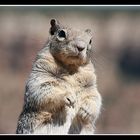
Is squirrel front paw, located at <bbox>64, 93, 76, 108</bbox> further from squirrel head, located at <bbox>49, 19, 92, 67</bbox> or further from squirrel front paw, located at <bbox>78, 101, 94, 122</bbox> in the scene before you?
squirrel head, located at <bbox>49, 19, 92, 67</bbox>

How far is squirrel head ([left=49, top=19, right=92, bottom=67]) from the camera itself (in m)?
8.00

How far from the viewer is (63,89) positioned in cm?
807

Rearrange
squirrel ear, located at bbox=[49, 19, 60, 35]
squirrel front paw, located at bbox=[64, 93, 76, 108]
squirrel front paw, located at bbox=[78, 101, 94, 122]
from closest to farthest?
squirrel front paw, located at bbox=[64, 93, 76, 108]
squirrel front paw, located at bbox=[78, 101, 94, 122]
squirrel ear, located at bbox=[49, 19, 60, 35]

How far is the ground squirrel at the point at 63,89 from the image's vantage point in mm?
8047

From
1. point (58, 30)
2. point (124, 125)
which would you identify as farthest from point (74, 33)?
point (124, 125)

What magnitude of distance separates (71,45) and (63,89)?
0.35 m

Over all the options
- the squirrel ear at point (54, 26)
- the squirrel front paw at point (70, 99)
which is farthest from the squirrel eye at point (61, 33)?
the squirrel front paw at point (70, 99)

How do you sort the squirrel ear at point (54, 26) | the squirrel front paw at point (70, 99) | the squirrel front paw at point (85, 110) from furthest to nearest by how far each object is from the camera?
1. the squirrel ear at point (54, 26)
2. the squirrel front paw at point (85, 110)
3. the squirrel front paw at point (70, 99)

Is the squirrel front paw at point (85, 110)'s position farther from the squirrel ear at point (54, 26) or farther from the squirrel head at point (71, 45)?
the squirrel ear at point (54, 26)

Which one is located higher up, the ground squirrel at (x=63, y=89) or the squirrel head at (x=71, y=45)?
the squirrel head at (x=71, y=45)

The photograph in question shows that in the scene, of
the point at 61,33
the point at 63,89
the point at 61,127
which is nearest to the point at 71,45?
the point at 61,33

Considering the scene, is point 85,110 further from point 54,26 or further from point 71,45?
point 54,26

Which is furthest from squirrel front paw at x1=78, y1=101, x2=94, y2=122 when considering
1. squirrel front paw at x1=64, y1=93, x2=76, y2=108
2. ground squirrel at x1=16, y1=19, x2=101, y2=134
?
squirrel front paw at x1=64, y1=93, x2=76, y2=108

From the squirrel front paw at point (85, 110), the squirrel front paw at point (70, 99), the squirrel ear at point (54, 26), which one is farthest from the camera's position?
the squirrel ear at point (54, 26)
